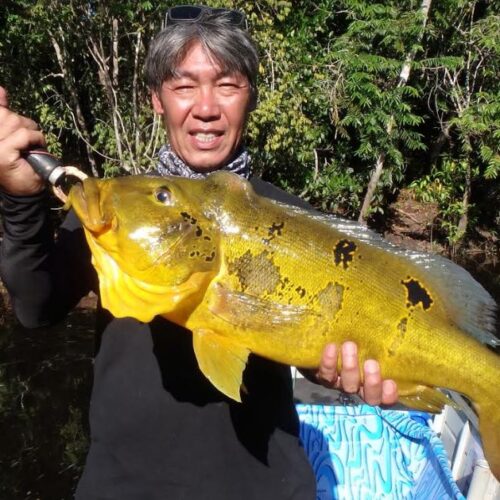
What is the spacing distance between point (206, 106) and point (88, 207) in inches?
31.1

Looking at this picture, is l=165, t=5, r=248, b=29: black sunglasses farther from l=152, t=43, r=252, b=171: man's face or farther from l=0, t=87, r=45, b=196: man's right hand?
l=0, t=87, r=45, b=196: man's right hand

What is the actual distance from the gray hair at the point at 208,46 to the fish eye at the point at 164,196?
706 millimetres

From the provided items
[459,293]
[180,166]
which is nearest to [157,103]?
[180,166]

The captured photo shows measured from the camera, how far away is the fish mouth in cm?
169

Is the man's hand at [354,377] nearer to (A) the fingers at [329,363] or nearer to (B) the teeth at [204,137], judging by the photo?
(A) the fingers at [329,363]

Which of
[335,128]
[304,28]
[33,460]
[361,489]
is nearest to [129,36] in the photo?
[304,28]

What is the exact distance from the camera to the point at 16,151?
5.60 feet

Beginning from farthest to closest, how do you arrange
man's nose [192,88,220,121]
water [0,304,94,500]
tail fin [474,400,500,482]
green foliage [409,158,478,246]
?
green foliage [409,158,478,246]
water [0,304,94,500]
man's nose [192,88,220,121]
tail fin [474,400,500,482]

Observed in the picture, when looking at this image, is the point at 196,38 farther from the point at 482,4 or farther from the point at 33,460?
the point at 482,4

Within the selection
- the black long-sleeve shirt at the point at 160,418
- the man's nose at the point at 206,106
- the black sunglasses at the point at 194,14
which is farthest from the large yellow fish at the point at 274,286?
the black sunglasses at the point at 194,14

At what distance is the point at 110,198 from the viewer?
174cm

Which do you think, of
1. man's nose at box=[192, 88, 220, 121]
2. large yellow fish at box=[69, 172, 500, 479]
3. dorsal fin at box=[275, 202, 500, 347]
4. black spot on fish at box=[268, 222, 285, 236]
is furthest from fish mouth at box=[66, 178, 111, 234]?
dorsal fin at box=[275, 202, 500, 347]

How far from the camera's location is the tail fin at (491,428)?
201 centimetres

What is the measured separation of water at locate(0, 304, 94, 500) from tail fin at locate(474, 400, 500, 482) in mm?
4482
